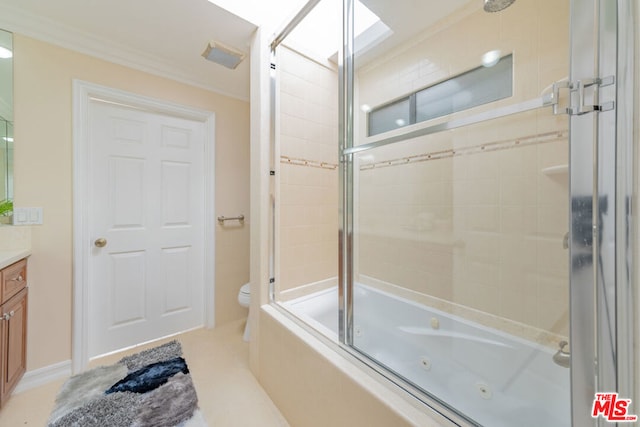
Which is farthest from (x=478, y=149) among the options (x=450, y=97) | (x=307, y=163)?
(x=307, y=163)

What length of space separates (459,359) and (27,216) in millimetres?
2731

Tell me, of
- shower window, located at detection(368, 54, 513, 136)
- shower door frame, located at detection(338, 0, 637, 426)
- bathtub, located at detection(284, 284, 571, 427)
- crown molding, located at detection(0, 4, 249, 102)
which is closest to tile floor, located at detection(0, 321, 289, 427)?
bathtub, located at detection(284, 284, 571, 427)

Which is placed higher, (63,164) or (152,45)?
(152,45)

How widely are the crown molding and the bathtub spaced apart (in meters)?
2.12

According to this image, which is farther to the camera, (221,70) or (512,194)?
(221,70)

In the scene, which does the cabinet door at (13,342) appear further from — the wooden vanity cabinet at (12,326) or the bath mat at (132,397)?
the bath mat at (132,397)

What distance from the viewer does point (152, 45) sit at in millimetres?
1786

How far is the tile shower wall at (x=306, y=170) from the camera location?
5.76ft

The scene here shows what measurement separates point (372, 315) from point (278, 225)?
886 mm

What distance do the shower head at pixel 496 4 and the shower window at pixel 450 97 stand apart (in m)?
0.21

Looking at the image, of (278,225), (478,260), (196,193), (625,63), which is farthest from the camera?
(196,193)

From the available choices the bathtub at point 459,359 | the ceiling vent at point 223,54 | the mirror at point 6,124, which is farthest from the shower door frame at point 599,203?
the mirror at point 6,124

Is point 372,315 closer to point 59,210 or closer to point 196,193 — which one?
point 196,193

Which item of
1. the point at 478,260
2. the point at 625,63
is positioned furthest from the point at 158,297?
the point at 625,63
